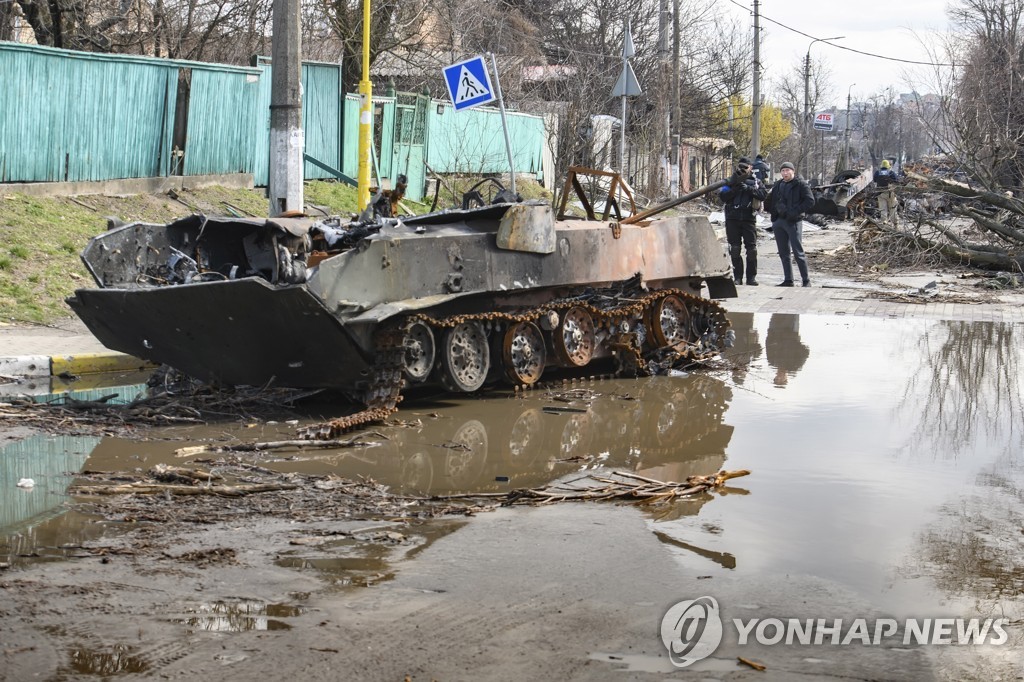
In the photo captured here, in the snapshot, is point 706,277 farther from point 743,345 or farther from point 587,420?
point 587,420

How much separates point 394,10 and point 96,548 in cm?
2141

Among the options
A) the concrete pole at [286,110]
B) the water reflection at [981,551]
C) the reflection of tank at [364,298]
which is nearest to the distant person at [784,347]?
the reflection of tank at [364,298]

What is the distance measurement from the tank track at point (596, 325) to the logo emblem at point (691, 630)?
386 centimetres

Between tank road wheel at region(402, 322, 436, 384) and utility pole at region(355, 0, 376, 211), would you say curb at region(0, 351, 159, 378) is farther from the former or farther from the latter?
utility pole at region(355, 0, 376, 211)

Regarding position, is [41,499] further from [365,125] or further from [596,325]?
[365,125]

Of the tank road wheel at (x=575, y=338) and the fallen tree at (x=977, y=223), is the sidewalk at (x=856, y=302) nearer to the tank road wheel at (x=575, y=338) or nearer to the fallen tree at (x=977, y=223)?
the fallen tree at (x=977, y=223)

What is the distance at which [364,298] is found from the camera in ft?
29.9

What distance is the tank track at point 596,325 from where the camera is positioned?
9.16 metres

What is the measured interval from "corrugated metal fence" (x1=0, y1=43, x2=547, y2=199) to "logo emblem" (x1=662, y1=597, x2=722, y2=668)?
1289 centimetres

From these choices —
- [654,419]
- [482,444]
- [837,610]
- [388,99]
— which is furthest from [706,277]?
[388,99]

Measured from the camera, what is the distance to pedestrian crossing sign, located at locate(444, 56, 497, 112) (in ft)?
49.7

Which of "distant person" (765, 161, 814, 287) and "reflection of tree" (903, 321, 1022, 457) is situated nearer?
"reflection of tree" (903, 321, 1022, 457)

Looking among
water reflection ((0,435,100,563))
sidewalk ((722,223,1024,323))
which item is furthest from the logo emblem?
sidewalk ((722,223,1024,323))

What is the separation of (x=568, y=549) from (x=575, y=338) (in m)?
5.45
